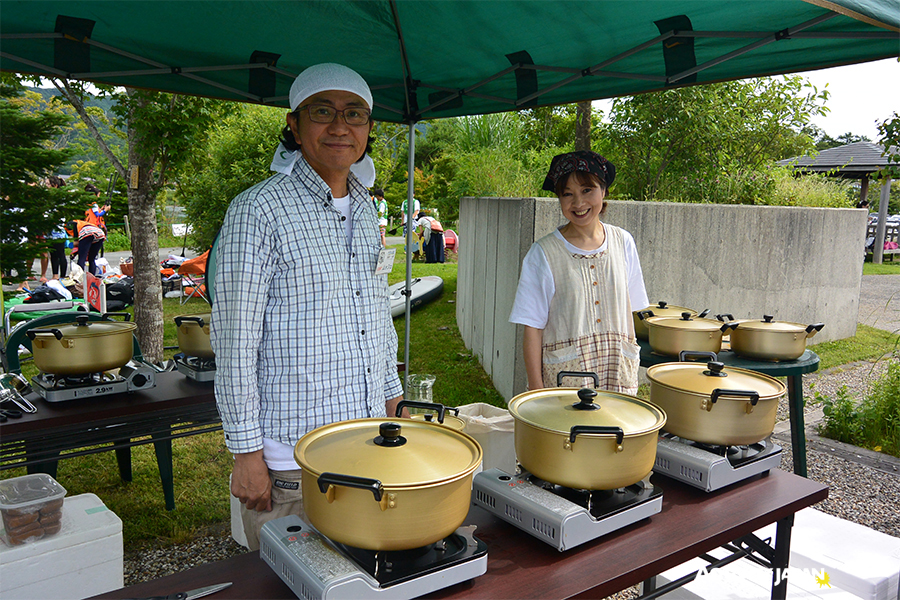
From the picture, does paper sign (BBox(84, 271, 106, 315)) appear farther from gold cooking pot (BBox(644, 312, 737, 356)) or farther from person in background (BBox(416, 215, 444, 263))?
person in background (BBox(416, 215, 444, 263))

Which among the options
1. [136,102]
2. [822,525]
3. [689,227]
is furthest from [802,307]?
[136,102]

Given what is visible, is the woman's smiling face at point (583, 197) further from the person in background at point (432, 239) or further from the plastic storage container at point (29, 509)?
the person in background at point (432, 239)

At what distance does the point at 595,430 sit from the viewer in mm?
1283

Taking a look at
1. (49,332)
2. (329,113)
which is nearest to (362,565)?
(329,113)

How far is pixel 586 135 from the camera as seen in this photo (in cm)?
700

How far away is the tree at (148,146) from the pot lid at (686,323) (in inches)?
167

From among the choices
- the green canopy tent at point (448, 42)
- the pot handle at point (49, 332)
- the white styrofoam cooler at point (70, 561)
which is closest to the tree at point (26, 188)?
the green canopy tent at point (448, 42)

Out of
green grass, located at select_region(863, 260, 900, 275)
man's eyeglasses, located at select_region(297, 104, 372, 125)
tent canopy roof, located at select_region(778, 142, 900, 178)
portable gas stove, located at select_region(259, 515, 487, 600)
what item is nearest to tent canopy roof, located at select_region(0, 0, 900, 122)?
man's eyeglasses, located at select_region(297, 104, 372, 125)

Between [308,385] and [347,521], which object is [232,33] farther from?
[347,521]

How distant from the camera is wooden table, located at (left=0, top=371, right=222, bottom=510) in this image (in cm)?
246

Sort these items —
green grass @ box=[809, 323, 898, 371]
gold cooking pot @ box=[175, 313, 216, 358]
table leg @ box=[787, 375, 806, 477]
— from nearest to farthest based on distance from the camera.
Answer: gold cooking pot @ box=[175, 313, 216, 358]
table leg @ box=[787, 375, 806, 477]
green grass @ box=[809, 323, 898, 371]

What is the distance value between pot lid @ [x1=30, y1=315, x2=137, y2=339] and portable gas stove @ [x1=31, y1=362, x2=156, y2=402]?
0.21 meters

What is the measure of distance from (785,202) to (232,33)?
7583 mm

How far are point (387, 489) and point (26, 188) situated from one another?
7.54m
